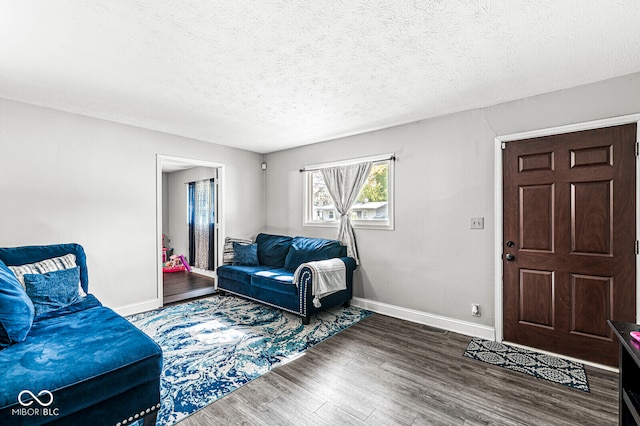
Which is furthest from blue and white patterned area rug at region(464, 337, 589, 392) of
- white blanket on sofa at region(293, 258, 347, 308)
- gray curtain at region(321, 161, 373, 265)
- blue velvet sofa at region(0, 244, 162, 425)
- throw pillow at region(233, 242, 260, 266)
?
throw pillow at region(233, 242, 260, 266)

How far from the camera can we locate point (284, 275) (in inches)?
155

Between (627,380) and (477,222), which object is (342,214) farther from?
(627,380)

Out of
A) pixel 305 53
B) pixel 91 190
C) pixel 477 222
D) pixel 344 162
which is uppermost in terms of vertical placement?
pixel 305 53

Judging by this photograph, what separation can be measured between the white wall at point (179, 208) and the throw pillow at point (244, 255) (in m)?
2.56

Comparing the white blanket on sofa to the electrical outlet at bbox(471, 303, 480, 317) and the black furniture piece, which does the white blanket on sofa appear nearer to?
the electrical outlet at bbox(471, 303, 480, 317)

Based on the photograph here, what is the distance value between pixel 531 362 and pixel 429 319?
3.50ft

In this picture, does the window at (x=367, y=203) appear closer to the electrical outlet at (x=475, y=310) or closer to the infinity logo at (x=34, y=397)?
the electrical outlet at (x=475, y=310)

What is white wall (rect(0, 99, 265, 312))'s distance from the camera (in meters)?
3.04

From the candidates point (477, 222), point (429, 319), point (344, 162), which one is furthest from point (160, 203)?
point (477, 222)

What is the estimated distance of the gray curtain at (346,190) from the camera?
13.7ft

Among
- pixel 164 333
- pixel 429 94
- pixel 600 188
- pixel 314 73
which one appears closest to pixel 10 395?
pixel 164 333

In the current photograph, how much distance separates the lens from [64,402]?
144cm

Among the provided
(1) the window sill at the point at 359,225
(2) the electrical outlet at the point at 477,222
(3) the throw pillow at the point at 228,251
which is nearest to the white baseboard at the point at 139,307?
(3) the throw pillow at the point at 228,251

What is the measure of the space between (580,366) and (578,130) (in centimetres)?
209
